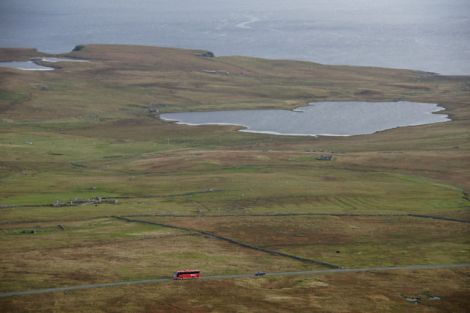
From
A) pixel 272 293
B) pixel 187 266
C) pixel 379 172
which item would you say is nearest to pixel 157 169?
pixel 379 172

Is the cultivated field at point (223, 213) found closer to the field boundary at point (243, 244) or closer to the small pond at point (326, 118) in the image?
the field boundary at point (243, 244)

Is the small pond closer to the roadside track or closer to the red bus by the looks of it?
the roadside track

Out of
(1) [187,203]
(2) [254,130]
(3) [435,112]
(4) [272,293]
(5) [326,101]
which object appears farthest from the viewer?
(5) [326,101]

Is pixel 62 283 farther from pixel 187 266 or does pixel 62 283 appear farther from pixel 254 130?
pixel 254 130

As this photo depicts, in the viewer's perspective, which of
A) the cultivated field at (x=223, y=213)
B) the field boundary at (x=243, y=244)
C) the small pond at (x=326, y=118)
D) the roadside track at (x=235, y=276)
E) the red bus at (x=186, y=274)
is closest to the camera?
the roadside track at (x=235, y=276)

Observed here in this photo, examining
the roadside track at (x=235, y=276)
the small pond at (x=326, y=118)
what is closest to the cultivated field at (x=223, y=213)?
the roadside track at (x=235, y=276)

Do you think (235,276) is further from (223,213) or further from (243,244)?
(223,213)
